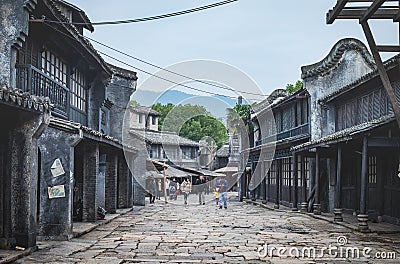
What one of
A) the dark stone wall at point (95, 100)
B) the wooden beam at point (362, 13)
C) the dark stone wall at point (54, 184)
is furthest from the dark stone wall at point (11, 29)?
the dark stone wall at point (95, 100)

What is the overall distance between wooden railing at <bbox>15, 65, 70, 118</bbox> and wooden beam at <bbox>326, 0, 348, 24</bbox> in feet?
25.2

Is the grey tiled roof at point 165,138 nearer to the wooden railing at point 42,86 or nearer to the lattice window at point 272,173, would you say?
the lattice window at point 272,173

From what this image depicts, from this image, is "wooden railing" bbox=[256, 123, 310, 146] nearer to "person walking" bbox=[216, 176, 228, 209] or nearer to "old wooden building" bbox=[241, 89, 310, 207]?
"old wooden building" bbox=[241, 89, 310, 207]

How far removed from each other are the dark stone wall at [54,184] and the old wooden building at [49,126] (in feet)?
0.08

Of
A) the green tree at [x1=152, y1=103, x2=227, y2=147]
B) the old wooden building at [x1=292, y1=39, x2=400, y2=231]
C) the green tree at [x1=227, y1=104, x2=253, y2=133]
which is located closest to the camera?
the old wooden building at [x1=292, y1=39, x2=400, y2=231]

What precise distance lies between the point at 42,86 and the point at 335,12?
8.84 meters

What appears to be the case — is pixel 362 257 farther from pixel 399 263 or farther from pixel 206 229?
pixel 206 229

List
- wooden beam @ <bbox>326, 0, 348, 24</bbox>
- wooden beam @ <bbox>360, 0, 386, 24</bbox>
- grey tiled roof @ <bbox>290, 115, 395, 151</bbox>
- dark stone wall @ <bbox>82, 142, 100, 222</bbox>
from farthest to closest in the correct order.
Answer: dark stone wall @ <bbox>82, 142, 100, 222</bbox>, grey tiled roof @ <bbox>290, 115, 395, 151</bbox>, wooden beam @ <bbox>326, 0, 348, 24</bbox>, wooden beam @ <bbox>360, 0, 386, 24</bbox>

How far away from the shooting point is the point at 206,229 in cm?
1875

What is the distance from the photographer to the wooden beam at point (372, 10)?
10.7m

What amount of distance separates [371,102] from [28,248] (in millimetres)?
14582

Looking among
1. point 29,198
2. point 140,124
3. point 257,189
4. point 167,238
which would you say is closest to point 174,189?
point 257,189

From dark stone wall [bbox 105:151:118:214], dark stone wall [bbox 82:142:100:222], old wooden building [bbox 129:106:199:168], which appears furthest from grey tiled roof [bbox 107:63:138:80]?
old wooden building [bbox 129:106:199:168]

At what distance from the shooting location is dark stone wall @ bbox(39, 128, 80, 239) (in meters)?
14.5
